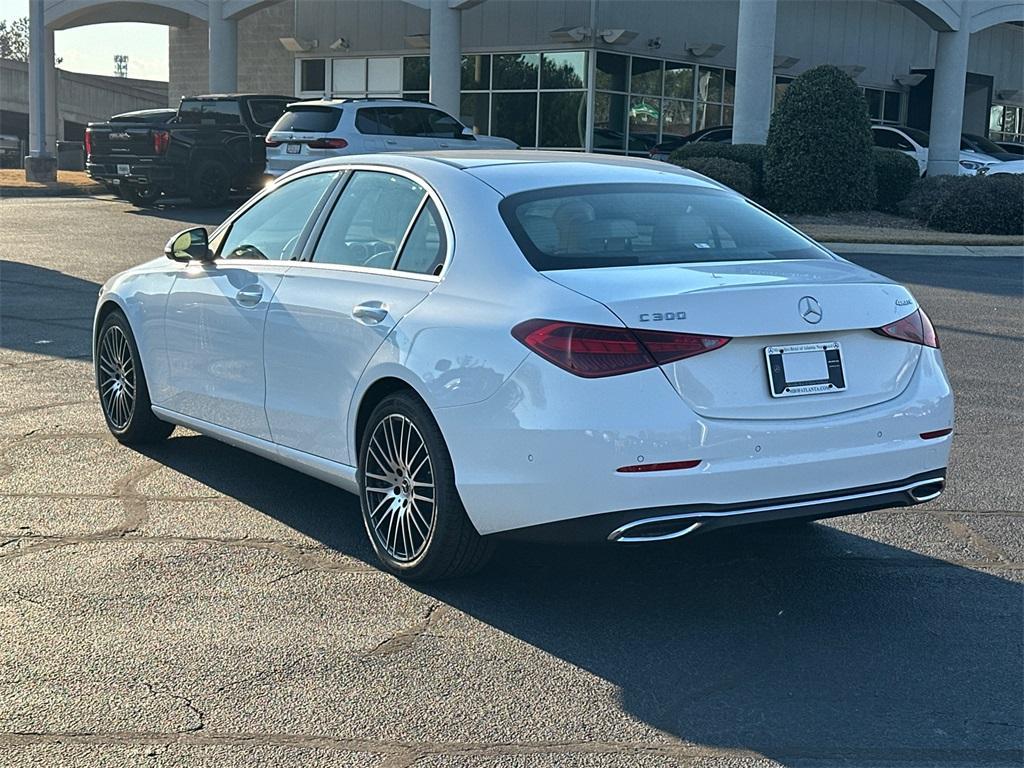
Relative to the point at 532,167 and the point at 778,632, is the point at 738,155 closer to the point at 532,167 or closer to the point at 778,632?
the point at 532,167

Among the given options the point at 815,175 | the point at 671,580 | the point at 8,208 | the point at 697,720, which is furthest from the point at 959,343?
the point at 8,208

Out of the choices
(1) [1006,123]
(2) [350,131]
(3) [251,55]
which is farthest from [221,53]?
(1) [1006,123]

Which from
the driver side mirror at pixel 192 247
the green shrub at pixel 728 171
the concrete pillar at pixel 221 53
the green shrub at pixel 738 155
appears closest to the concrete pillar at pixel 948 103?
the green shrub at pixel 738 155

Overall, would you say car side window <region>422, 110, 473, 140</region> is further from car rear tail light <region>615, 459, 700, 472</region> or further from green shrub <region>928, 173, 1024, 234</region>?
car rear tail light <region>615, 459, 700, 472</region>

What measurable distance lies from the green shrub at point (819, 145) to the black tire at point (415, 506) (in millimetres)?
17974

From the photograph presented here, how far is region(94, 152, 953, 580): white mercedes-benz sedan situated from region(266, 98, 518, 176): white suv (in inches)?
656

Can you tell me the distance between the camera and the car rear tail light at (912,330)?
5.09 m

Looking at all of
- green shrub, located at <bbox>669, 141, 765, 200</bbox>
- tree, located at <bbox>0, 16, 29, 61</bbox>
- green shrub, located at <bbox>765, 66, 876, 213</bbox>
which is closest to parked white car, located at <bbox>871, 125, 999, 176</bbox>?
green shrub, located at <bbox>669, 141, 765, 200</bbox>

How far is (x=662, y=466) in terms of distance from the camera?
461 centimetres

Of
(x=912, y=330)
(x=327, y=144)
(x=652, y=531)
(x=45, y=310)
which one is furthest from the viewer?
(x=327, y=144)

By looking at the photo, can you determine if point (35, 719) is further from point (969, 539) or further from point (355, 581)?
A: point (969, 539)

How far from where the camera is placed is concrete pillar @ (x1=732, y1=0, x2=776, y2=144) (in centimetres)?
2539

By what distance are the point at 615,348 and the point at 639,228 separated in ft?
3.21

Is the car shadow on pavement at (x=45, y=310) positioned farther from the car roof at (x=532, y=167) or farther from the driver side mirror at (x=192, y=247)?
the car roof at (x=532, y=167)
